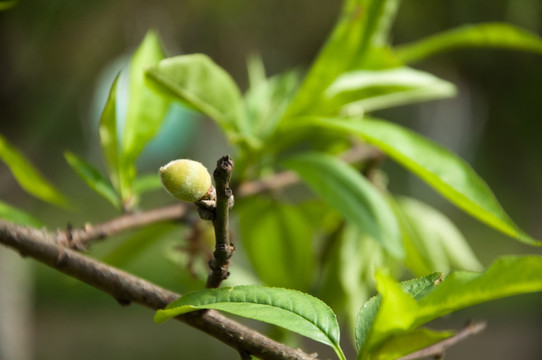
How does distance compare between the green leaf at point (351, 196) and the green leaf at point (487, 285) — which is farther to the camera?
the green leaf at point (351, 196)

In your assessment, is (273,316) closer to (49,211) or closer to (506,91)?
(506,91)

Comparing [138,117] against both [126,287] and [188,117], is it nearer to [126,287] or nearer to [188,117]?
[126,287]

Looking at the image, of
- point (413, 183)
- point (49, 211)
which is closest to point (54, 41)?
point (49, 211)

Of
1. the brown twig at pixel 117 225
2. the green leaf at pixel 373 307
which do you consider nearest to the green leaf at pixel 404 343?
the green leaf at pixel 373 307

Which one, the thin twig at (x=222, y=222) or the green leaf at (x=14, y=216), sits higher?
the green leaf at (x=14, y=216)

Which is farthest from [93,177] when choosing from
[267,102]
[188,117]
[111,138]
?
[188,117]

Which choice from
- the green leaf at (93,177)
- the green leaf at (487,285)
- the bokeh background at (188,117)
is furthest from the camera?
the bokeh background at (188,117)

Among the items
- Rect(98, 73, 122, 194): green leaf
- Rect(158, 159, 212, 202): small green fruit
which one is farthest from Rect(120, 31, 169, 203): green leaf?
Rect(158, 159, 212, 202): small green fruit

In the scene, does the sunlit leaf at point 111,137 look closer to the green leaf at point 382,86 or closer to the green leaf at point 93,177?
the green leaf at point 93,177
